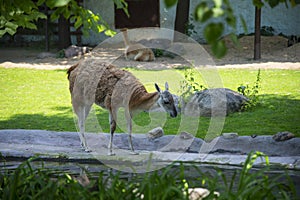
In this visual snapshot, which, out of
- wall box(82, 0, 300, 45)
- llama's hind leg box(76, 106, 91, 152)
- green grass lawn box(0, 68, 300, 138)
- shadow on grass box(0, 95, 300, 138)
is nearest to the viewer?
llama's hind leg box(76, 106, 91, 152)

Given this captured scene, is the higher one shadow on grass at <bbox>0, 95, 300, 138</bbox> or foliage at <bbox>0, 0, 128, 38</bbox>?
foliage at <bbox>0, 0, 128, 38</bbox>

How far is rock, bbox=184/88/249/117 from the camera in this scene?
417 inches

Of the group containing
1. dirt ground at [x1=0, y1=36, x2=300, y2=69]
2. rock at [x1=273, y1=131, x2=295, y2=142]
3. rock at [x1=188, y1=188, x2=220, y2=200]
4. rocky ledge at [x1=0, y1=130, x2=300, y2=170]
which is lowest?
dirt ground at [x1=0, y1=36, x2=300, y2=69]

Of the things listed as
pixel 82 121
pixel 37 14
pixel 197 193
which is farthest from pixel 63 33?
pixel 197 193

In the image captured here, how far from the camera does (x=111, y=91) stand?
8.59 meters

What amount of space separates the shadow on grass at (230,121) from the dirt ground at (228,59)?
494 cm

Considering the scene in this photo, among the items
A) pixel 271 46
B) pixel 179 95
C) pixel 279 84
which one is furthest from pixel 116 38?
pixel 179 95

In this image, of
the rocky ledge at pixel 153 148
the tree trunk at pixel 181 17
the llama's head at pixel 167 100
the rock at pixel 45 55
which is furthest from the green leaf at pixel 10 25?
the tree trunk at pixel 181 17

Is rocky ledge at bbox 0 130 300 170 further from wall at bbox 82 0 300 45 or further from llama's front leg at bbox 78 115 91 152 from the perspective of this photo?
wall at bbox 82 0 300 45

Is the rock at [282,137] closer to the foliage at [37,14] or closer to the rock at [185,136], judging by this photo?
the rock at [185,136]

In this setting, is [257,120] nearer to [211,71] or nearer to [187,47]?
[211,71]

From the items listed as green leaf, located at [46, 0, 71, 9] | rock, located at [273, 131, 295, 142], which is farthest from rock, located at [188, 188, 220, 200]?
rock, located at [273, 131, 295, 142]

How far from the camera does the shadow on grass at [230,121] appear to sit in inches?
383

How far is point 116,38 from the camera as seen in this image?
800 inches
